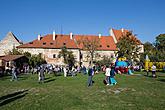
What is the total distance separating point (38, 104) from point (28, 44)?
2509 inches

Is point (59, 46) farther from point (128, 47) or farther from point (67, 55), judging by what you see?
point (128, 47)

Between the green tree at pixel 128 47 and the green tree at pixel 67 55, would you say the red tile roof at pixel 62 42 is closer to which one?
the green tree at pixel 67 55

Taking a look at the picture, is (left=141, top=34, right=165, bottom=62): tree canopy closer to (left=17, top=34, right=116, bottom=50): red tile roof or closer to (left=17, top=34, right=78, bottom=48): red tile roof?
(left=17, top=34, right=116, bottom=50): red tile roof

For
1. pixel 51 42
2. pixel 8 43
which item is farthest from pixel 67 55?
pixel 8 43

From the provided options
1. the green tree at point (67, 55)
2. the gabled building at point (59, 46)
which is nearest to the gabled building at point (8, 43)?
the gabled building at point (59, 46)

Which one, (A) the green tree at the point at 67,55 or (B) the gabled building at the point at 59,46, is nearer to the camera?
(A) the green tree at the point at 67,55

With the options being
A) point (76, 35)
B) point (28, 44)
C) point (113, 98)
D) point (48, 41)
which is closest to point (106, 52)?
point (76, 35)

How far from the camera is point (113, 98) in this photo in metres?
15.8

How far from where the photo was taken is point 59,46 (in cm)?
7750

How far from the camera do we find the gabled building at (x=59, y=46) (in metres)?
76.1

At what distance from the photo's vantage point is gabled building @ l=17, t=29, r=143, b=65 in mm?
76125

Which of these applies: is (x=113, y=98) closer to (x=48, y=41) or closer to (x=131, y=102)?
(x=131, y=102)

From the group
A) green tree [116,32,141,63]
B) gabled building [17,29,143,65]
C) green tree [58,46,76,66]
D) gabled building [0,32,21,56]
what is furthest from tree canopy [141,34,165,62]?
gabled building [0,32,21,56]

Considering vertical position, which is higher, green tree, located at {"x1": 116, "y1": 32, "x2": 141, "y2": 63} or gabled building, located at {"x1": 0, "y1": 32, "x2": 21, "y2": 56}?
gabled building, located at {"x1": 0, "y1": 32, "x2": 21, "y2": 56}
